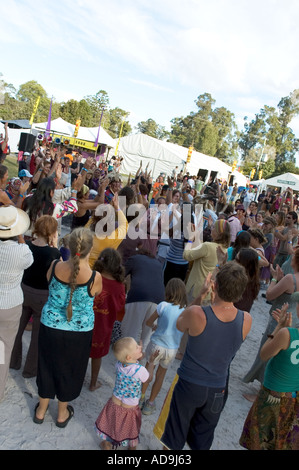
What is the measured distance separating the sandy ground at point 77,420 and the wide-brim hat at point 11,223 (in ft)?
4.99

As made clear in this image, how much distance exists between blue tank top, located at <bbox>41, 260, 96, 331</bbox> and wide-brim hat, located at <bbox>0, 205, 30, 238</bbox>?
428 mm

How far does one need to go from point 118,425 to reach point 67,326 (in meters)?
0.86

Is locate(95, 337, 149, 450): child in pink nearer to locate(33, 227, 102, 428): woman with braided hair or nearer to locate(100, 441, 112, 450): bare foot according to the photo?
locate(100, 441, 112, 450): bare foot

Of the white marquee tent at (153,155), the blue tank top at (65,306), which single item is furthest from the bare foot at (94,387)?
the white marquee tent at (153,155)

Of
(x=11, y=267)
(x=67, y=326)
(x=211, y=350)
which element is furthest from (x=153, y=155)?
(x=211, y=350)

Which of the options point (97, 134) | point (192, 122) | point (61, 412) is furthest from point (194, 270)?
point (192, 122)

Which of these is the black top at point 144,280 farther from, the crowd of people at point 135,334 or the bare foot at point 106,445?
the bare foot at point 106,445

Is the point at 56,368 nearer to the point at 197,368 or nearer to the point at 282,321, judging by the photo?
the point at 197,368

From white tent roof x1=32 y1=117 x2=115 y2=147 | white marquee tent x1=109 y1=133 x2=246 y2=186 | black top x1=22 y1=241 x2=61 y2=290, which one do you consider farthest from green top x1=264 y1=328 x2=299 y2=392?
white marquee tent x1=109 y1=133 x2=246 y2=186

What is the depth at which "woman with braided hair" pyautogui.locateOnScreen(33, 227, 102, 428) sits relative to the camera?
8.99ft

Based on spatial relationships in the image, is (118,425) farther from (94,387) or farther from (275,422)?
(275,422)

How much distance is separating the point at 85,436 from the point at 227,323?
1588 mm

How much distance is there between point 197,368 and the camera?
2445mm

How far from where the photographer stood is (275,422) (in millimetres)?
2740
